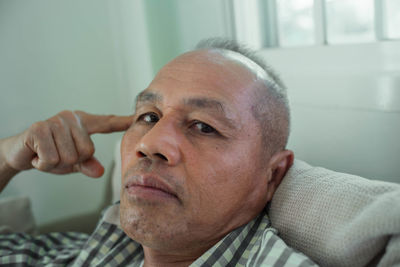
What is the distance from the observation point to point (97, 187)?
199 centimetres

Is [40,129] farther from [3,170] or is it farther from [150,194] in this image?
[150,194]

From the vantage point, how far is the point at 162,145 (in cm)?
87

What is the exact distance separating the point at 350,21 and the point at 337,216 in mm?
857

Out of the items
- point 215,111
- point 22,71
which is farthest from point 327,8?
point 22,71

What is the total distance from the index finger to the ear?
0.49 m

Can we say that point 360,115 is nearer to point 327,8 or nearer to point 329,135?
point 329,135

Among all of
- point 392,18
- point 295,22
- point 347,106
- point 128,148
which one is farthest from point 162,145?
point 295,22

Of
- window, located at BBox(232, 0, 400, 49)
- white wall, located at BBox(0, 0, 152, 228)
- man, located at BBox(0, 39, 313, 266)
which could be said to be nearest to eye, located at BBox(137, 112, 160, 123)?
man, located at BBox(0, 39, 313, 266)

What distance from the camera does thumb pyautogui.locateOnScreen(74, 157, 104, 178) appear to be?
1213mm

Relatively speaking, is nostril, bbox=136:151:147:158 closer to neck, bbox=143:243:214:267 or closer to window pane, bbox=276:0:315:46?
neck, bbox=143:243:214:267

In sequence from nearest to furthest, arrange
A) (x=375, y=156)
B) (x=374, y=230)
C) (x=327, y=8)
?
(x=374, y=230) → (x=375, y=156) → (x=327, y=8)

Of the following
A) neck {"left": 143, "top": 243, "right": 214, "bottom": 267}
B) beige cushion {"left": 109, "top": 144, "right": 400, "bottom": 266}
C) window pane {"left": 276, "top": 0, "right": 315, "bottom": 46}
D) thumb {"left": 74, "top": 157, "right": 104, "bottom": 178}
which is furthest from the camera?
window pane {"left": 276, "top": 0, "right": 315, "bottom": 46}

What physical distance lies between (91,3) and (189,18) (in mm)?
472

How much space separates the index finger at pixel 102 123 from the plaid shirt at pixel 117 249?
243 millimetres
